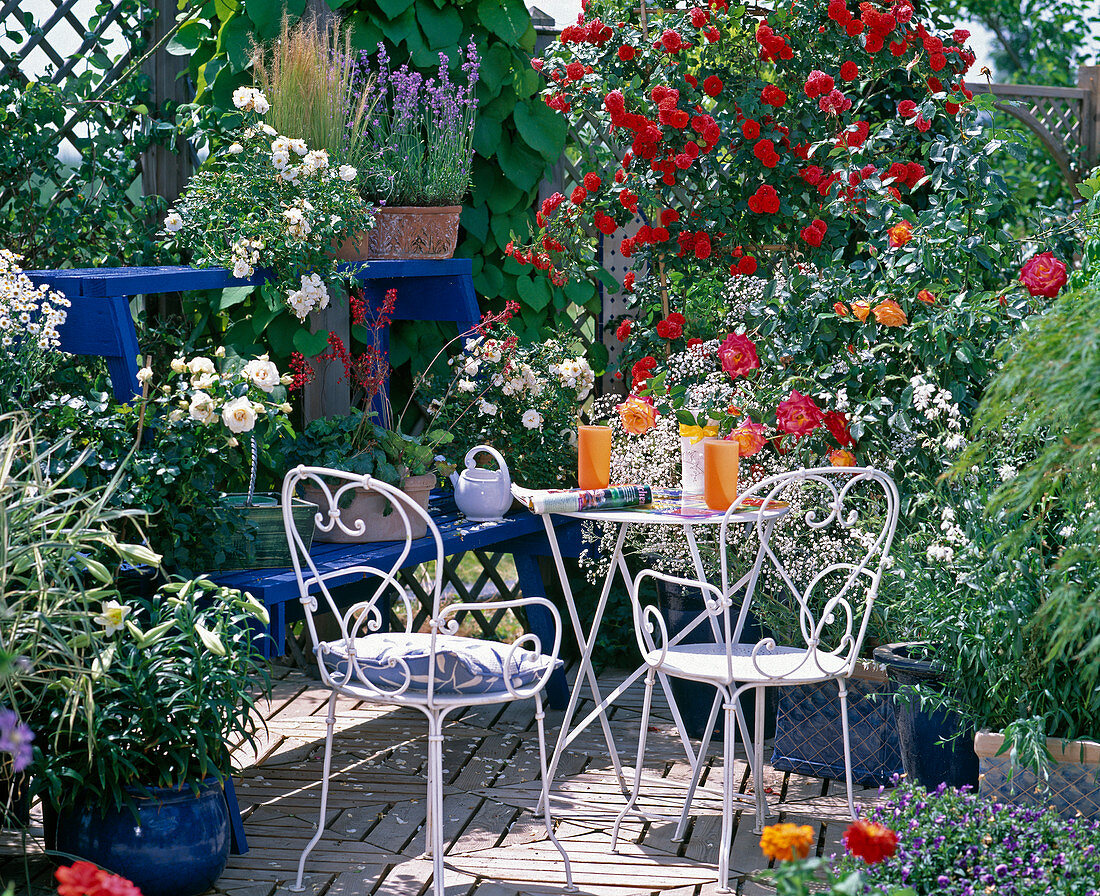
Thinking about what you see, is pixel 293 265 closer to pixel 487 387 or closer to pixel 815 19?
pixel 487 387

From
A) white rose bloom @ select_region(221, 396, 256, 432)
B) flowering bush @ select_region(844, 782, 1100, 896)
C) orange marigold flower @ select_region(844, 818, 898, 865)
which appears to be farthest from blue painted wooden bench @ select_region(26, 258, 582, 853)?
orange marigold flower @ select_region(844, 818, 898, 865)

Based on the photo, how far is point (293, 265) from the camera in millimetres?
3109

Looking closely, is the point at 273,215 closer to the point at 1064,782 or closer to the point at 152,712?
the point at 152,712

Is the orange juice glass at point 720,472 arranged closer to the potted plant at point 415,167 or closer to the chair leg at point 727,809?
the chair leg at point 727,809

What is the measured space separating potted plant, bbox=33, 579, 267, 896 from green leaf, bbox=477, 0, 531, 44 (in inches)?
87.2

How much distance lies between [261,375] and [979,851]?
5.57 feet

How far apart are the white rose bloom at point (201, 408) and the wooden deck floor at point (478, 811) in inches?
32.0

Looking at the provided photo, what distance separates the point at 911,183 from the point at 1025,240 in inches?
18.9

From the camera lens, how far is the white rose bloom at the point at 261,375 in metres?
2.72

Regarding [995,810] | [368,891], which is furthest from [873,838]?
[368,891]

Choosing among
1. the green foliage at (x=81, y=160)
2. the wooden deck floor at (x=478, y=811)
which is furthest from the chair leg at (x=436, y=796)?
the green foliage at (x=81, y=160)

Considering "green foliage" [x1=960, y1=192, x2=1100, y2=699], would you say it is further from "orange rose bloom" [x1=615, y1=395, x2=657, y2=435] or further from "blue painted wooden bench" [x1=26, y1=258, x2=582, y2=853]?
"blue painted wooden bench" [x1=26, y1=258, x2=582, y2=853]

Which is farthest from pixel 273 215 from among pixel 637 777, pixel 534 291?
pixel 637 777

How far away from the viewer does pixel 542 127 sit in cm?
404
